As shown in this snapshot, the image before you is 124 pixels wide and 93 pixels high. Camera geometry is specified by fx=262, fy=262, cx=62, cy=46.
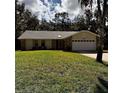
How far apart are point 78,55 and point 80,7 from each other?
539 mm

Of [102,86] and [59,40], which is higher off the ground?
[59,40]

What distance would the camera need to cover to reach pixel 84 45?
2885 mm

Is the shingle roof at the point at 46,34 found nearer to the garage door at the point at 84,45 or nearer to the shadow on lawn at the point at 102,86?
the garage door at the point at 84,45

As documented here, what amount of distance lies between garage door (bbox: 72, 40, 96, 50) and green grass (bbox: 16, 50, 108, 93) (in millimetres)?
93

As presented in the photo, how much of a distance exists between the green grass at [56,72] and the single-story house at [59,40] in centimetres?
9

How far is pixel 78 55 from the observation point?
295cm

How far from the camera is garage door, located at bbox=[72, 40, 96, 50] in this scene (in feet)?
9.39

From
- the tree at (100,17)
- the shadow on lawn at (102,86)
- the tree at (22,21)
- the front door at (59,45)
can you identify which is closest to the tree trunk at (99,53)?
the tree at (100,17)

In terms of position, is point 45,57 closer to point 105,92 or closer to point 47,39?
point 47,39

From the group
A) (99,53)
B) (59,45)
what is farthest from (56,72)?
(99,53)

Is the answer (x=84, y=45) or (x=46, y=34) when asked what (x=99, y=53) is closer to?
(x=84, y=45)

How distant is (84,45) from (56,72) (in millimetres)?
503

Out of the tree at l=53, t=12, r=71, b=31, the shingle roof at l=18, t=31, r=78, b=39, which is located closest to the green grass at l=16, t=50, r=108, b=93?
the shingle roof at l=18, t=31, r=78, b=39
